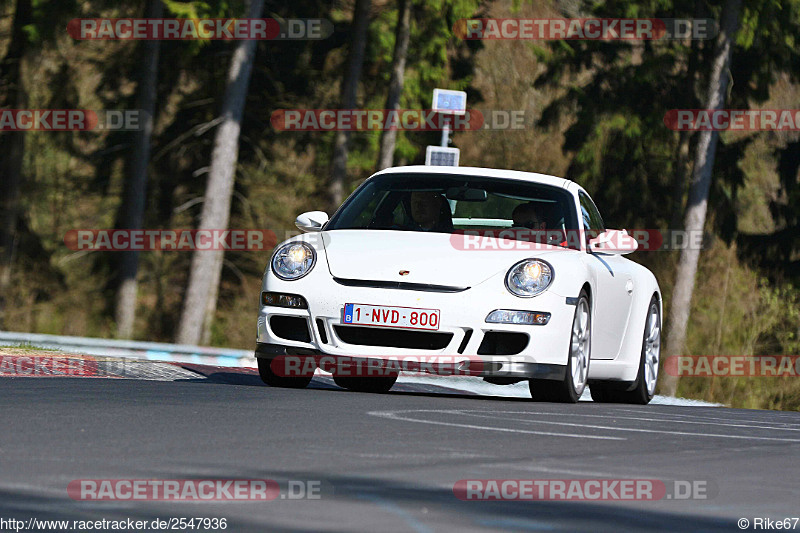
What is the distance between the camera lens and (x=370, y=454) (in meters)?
6.50

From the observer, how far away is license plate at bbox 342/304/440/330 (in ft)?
32.4

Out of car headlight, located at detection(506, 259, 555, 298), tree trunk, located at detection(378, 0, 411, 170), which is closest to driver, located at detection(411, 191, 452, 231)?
car headlight, located at detection(506, 259, 555, 298)

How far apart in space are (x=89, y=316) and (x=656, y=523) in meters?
33.0

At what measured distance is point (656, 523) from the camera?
16.5 ft

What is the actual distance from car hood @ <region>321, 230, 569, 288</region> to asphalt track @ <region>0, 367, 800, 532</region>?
80 cm

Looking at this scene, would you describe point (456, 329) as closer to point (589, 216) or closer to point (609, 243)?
point (609, 243)

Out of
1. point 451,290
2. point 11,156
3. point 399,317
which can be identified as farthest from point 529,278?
point 11,156

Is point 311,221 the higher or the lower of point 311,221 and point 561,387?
the higher

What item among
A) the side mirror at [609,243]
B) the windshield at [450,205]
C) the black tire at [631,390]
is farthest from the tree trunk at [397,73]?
the side mirror at [609,243]

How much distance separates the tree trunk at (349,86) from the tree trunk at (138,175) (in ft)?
13.8

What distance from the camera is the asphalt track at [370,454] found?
4.92m

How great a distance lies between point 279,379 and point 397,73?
77.7 feet

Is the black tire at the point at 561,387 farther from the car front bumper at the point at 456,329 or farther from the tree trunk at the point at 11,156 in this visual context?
the tree trunk at the point at 11,156

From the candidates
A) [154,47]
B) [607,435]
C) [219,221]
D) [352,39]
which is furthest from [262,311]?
[352,39]
